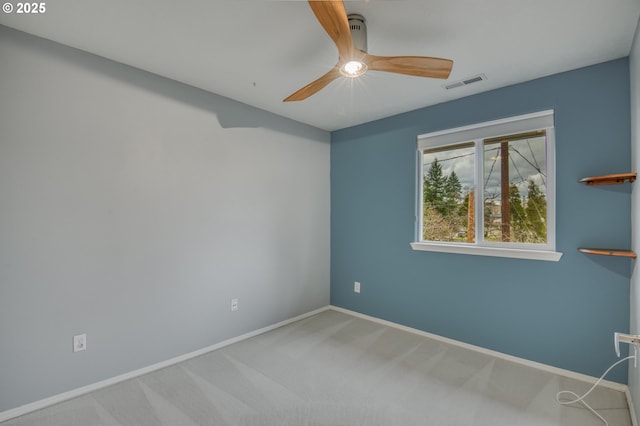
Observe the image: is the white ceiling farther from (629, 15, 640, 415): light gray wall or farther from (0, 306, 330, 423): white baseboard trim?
(0, 306, 330, 423): white baseboard trim

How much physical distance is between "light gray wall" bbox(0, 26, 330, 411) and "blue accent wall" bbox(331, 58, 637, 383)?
1.13m

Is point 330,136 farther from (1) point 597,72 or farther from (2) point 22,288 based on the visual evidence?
(2) point 22,288

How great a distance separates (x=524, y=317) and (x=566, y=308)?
0.98ft

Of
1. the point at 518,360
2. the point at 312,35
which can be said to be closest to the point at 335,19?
the point at 312,35

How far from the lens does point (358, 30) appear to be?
1.74 meters

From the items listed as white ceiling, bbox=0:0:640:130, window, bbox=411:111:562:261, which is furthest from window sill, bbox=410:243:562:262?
white ceiling, bbox=0:0:640:130

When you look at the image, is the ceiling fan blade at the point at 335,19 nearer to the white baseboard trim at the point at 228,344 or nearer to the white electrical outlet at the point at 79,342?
the white electrical outlet at the point at 79,342

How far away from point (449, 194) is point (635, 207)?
4.40 ft

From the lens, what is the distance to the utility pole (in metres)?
2.68

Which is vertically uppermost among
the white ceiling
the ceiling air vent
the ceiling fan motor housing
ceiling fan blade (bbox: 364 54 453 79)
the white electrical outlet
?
the white ceiling

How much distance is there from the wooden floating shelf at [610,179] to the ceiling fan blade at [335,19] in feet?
6.01

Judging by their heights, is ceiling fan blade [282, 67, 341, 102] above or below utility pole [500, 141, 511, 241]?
above

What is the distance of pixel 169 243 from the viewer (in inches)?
97.5

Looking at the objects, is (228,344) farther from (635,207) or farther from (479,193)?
(635,207)
